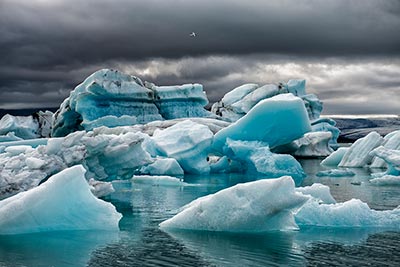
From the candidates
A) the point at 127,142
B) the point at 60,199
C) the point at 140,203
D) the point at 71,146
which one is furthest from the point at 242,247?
the point at 127,142

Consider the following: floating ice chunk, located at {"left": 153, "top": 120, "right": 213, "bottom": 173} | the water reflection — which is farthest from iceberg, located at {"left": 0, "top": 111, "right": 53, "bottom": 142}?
the water reflection

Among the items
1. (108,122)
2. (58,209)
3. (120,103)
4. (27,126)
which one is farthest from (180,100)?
(58,209)

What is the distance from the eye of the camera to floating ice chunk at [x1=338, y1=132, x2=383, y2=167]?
28.2 metres

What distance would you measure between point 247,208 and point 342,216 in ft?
7.04

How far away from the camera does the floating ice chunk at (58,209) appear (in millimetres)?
8289

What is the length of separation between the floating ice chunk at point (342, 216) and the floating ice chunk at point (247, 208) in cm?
82

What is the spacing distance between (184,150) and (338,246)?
14443mm

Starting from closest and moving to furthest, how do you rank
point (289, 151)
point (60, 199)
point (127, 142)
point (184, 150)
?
point (60, 199) → point (127, 142) → point (184, 150) → point (289, 151)

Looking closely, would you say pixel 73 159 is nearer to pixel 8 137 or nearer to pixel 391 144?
pixel 391 144

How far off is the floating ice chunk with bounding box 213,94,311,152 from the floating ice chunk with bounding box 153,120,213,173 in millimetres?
613

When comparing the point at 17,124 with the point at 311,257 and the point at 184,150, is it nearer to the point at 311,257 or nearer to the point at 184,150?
the point at 184,150

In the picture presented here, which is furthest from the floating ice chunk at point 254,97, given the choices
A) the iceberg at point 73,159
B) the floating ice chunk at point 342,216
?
the floating ice chunk at point 342,216

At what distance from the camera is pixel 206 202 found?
8680 mm

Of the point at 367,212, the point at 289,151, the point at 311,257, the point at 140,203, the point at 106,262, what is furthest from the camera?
the point at 289,151
